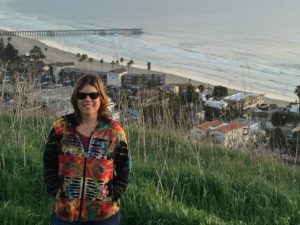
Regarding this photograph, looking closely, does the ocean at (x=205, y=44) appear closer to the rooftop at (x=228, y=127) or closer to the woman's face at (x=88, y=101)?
the rooftop at (x=228, y=127)

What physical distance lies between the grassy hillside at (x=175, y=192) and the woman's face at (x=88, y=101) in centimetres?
110

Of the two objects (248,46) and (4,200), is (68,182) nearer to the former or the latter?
(4,200)

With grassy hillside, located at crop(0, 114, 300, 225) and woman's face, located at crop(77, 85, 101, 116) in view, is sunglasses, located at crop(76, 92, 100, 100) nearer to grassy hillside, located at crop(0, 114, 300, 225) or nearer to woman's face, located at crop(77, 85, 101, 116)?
woman's face, located at crop(77, 85, 101, 116)

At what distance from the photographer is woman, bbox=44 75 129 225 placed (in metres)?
2.64

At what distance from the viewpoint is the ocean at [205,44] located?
2809 cm

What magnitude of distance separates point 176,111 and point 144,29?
145 ft

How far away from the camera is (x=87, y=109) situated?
271 centimetres

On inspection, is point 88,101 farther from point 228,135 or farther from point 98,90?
point 228,135

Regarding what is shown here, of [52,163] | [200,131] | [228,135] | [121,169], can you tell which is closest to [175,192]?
[121,169]

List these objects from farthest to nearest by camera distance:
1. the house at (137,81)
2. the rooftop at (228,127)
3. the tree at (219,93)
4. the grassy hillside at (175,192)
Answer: the tree at (219,93) < the house at (137,81) < the rooftop at (228,127) < the grassy hillside at (175,192)

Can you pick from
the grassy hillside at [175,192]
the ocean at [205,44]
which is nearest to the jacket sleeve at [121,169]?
the grassy hillside at [175,192]

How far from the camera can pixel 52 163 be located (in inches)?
108

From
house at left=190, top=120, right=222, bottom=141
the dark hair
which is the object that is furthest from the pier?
the dark hair

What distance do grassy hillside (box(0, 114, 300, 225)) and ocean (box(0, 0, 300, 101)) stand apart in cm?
1231
